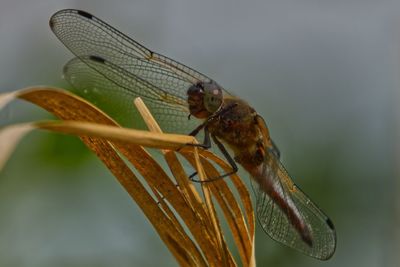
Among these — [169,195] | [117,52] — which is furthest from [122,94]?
[169,195]

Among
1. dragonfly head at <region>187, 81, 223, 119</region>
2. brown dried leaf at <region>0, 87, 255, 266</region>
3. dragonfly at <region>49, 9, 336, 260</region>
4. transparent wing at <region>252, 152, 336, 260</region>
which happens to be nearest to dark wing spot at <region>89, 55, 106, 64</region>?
dragonfly at <region>49, 9, 336, 260</region>

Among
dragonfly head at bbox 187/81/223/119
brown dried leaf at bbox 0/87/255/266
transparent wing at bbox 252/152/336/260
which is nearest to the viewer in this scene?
brown dried leaf at bbox 0/87/255/266

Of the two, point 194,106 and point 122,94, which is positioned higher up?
point 122,94

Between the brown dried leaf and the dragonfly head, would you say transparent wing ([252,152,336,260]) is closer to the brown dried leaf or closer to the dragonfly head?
the dragonfly head

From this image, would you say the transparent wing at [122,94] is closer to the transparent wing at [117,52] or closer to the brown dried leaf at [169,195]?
the transparent wing at [117,52]

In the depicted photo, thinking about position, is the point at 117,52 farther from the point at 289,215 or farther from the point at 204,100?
the point at 289,215

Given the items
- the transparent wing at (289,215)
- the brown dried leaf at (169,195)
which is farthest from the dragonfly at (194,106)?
the brown dried leaf at (169,195)

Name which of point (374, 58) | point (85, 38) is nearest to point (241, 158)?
point (85, 38)

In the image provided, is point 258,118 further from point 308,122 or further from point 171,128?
point 308,122
